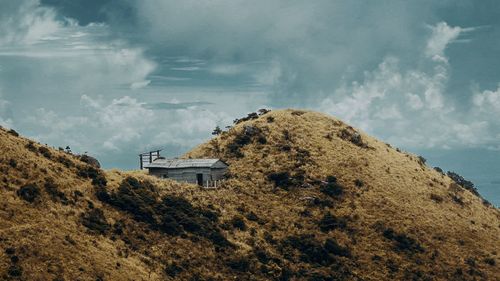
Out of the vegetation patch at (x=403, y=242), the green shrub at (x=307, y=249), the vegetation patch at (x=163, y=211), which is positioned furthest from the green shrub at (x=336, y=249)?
the vegetation patch at (x=163, y=211)

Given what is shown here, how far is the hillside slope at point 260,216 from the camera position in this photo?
76188 mm

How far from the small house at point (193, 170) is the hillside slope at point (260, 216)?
261 centimetres

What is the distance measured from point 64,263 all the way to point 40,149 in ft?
106

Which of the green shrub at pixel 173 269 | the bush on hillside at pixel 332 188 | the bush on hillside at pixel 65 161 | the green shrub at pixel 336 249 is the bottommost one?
the green shrub at pixel 173 269

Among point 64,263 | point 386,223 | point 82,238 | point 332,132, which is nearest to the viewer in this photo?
point 64,263

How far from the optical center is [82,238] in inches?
3012

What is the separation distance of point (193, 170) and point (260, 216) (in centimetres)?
1728

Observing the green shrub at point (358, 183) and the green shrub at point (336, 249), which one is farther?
the green shrub at point (358, 183)

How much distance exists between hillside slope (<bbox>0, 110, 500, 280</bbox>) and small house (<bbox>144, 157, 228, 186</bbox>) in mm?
2614

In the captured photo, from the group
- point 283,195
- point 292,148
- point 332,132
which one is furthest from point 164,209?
point 332,132

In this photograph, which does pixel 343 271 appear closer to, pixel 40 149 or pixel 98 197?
pixel 98 197

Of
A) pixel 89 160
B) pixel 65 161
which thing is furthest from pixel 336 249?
pixel 89 160

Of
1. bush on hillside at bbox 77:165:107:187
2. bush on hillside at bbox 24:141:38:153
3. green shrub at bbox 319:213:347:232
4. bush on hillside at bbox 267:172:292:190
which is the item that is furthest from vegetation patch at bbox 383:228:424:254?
bush on hillside at bbox 24:141:38:153

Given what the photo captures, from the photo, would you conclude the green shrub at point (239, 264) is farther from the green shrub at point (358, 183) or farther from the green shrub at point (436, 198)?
the green shrub at point (436, 198)
